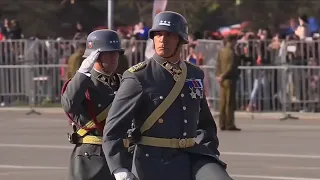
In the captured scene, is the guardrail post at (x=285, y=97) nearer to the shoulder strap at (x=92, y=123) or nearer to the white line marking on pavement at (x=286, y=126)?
the white line marking on pavement at (x=286, y=126)

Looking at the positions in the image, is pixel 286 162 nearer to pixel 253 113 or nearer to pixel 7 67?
pixel 253 113

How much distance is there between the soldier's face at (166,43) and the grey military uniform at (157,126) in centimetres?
6

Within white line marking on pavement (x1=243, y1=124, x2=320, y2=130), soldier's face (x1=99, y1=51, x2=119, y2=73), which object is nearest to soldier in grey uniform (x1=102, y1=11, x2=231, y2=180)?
soldier's face (x1=99, y1=51, x2=119, y2=73)

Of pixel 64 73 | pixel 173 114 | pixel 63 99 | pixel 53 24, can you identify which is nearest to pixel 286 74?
pixel 64 73

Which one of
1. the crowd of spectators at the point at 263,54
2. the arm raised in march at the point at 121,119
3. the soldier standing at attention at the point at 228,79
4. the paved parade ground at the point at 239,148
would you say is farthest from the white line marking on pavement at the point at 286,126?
the arm raised in march at the point at 121,119

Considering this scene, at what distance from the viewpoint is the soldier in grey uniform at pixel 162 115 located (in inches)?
243

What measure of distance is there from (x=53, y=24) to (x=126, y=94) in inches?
1248

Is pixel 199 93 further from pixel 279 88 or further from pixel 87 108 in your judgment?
pixel 279 88

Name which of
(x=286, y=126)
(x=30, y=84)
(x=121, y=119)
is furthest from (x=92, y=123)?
(x=30, y=84)

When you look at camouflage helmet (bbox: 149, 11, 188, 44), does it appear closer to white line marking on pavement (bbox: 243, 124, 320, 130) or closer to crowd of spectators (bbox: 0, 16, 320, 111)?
white line marking on pavement (bbox: 243, 124, 320, 130)

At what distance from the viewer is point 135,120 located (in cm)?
630

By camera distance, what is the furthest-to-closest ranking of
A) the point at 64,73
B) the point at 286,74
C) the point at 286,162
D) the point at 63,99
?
the point at 64,73, the point at 286,74, the point at 286,162, the point at 63,99

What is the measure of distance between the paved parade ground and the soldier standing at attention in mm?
418

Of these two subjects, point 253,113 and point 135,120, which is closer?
point 135,120
